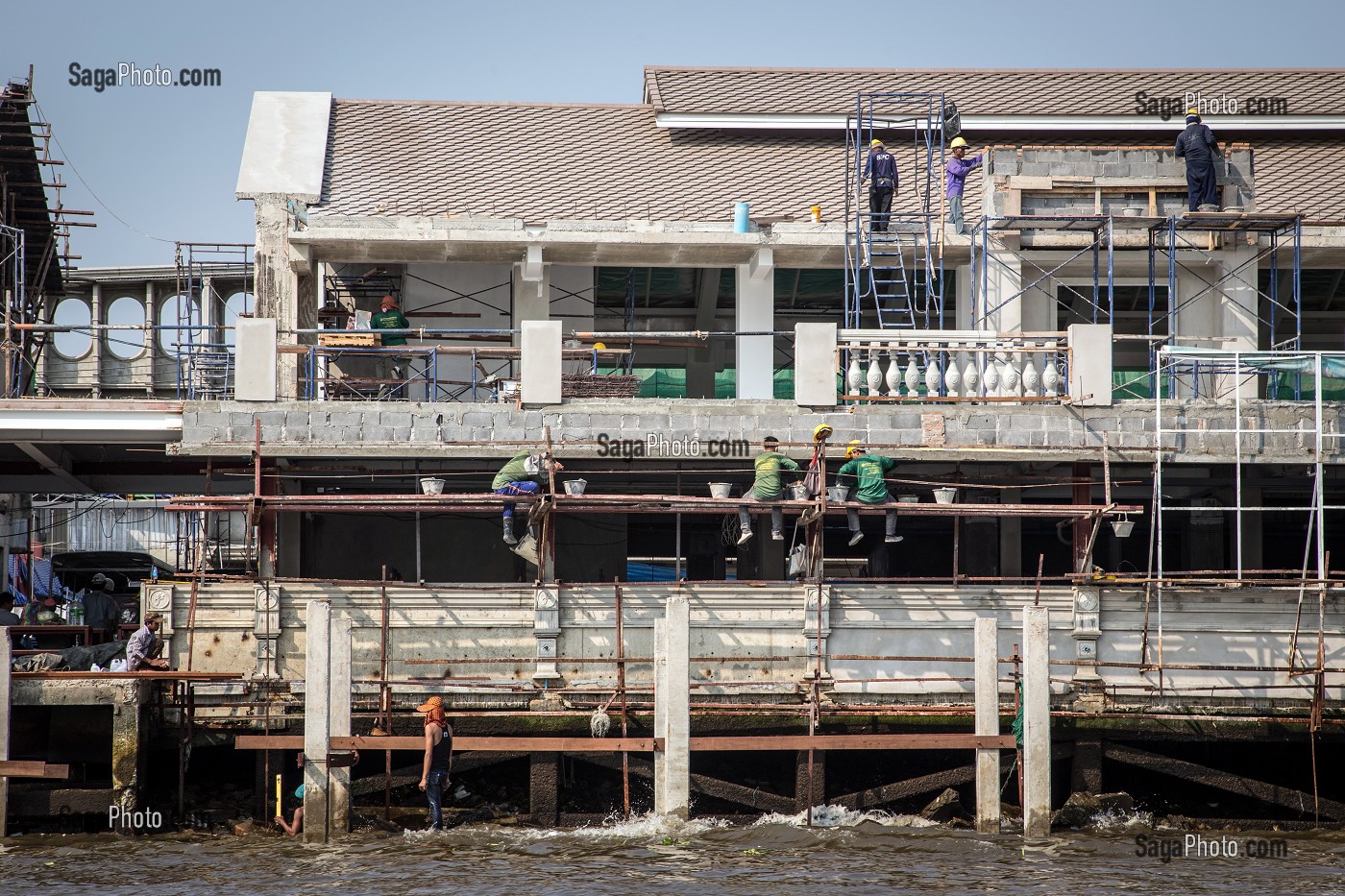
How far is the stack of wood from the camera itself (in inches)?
790

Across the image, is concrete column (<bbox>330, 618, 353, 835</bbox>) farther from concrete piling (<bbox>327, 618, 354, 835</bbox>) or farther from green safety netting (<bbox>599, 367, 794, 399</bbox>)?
green safety netting (<bbox>599, 367, 794, 399</bbox>)

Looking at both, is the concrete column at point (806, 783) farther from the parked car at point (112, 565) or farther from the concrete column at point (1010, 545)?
the parked car at point (112, 565)

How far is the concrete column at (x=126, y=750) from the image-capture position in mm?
16281

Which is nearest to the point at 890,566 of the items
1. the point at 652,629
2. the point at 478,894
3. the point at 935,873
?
the point at 652,629

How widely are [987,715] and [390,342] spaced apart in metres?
11.1

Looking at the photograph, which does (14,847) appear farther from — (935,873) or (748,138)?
(748,138)

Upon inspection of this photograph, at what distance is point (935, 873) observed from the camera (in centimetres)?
1506

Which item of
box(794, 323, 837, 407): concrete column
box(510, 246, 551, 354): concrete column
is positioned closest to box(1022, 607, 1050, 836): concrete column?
box(794, 323, 837, 407): concrete column

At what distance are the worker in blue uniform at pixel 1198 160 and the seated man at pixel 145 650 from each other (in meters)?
15.2

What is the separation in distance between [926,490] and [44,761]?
40.4 ft

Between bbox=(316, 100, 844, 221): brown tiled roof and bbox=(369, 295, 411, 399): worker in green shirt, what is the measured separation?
1998mm

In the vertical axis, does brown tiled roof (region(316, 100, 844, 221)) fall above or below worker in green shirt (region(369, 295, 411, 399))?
above

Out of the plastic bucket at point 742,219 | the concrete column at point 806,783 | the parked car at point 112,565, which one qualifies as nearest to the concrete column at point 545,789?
the concrete column at point 806,783

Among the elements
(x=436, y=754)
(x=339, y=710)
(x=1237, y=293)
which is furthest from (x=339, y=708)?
(x=1237, y=293)
